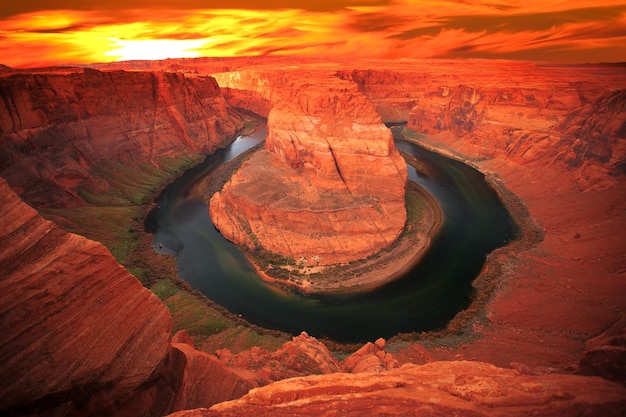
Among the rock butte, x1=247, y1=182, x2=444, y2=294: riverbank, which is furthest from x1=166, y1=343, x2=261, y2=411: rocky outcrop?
x1=247, y1=182, x2=444, y2=294: riverbank

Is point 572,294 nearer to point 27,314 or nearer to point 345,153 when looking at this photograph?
point 345,153

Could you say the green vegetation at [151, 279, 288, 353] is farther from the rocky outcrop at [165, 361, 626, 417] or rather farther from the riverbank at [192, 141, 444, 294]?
the rocky outcrop at [165, 361, 626, 417]

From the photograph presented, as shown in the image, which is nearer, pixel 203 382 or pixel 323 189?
pixel 203 382

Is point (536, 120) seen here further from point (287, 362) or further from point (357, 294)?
point (287, 362)

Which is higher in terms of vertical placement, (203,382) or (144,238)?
(203,382)

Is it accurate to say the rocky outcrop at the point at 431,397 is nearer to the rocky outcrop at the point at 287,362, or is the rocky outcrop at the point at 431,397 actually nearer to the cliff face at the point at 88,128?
the rocky outcrop at the point at 287,362

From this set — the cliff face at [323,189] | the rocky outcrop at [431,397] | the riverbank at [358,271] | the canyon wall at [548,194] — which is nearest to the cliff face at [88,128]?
the cliff face at [323,189]

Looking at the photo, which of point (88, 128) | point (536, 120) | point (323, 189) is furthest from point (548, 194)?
point (88, 128)
